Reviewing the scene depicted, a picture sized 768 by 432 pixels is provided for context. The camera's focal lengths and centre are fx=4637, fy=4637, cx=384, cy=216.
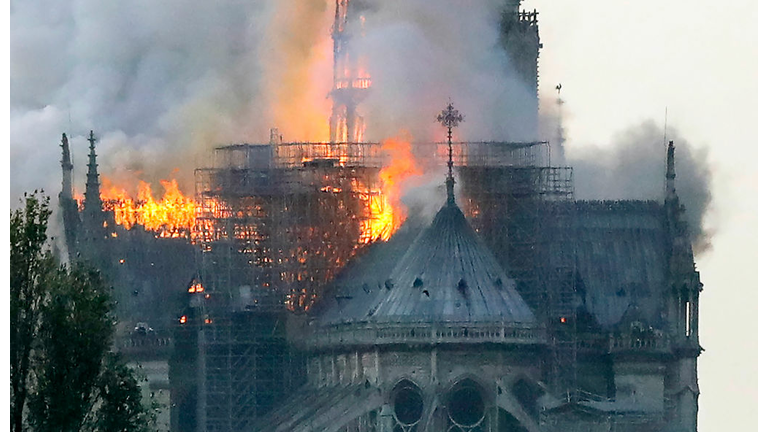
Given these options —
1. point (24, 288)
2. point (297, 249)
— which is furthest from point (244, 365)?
point (24, 288)

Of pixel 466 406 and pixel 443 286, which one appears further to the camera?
pixel 443 286

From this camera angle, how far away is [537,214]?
7776 inches

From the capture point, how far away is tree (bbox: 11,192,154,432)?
488 feet

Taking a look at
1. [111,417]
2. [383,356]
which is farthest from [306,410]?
[111,417]

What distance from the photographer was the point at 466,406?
18875 cm

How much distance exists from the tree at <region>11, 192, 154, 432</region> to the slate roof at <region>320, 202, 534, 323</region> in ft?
126

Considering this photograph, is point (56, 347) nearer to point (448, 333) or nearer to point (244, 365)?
point (448, 333)

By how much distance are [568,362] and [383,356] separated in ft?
32.3

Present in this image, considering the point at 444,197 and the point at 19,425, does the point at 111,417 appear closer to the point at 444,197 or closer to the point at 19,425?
the point at 19,425

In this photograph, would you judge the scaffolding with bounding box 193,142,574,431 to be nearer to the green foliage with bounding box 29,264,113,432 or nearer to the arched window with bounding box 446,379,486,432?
the arched window with bounding box 446,379,486,432

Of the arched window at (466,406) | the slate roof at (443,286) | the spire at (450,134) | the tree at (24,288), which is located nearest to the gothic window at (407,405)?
the arched window at (466,406)

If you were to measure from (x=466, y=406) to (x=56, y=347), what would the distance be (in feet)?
134

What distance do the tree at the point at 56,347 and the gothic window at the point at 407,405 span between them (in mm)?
35910

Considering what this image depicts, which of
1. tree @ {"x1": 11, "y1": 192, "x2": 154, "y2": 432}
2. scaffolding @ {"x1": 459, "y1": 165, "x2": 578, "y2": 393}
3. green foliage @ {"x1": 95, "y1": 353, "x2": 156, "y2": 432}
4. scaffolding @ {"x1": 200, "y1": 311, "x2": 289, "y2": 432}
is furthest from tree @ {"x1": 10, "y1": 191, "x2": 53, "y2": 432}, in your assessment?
scaffolding @ {"x1": 459, "y1": 165, "x2": 578, "y2": 393}
